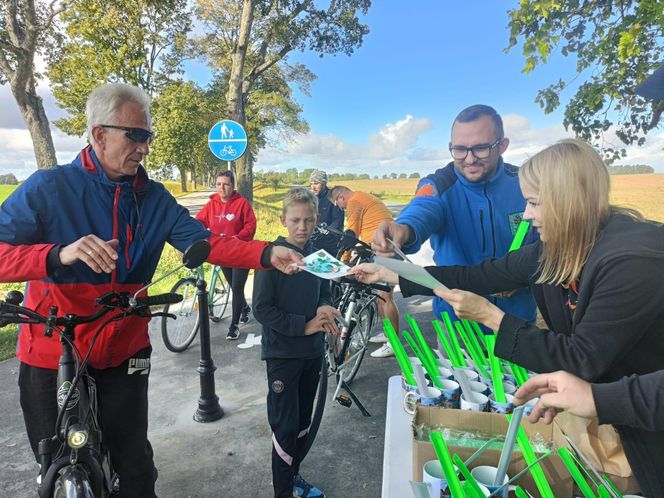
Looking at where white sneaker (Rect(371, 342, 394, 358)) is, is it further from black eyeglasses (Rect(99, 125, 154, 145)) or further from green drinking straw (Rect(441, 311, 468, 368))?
black eyeglasses (Rect(99, 125, 154, 145))

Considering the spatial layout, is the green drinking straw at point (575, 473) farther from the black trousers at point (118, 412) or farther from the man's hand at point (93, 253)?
the black trousers at point (118, 412)

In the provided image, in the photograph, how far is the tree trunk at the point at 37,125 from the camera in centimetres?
826

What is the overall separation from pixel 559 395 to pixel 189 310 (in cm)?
510

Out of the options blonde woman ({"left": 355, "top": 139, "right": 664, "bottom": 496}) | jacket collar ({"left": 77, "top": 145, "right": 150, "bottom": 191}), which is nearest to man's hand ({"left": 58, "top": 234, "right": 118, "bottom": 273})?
jacket collar ({"left": 77, "top": 145, "right": 150, "bottom": 191})

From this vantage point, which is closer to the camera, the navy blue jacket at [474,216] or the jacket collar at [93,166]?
the jacket collar at [93,166]

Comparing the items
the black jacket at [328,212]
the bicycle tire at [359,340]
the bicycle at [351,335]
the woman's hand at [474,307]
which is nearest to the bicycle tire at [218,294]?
the black jacket at [328,212]

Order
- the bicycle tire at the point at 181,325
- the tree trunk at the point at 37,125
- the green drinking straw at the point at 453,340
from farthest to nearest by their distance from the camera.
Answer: the tree trunk at the point at 37,125 → the bicycle tire at the point at 181,325 → the green drinking straw at the point at 453,340

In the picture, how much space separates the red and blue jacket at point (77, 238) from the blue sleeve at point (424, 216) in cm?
135

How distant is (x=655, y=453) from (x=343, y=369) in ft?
10.5

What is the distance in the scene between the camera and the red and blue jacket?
67.6 inches

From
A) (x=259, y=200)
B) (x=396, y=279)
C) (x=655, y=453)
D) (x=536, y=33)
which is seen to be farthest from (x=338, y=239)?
(x=259, y=200)

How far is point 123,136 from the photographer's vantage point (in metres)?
1.90

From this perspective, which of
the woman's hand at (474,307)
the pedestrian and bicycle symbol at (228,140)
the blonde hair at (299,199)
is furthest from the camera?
the pedestrian and bicycle symbol at (228,140)

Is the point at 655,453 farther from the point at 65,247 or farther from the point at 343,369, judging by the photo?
the point at 343,369
